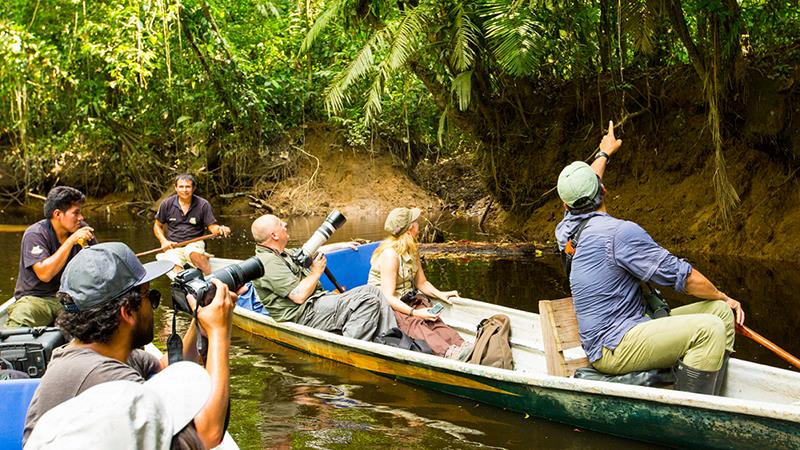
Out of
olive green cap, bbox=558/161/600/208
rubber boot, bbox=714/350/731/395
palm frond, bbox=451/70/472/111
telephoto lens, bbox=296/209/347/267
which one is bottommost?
rubber boot, bbox=714/350/731/395

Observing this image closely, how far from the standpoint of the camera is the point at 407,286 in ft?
21.4

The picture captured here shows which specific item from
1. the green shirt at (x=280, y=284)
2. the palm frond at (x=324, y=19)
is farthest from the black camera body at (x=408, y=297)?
the palm frond at (x=324, y=19)

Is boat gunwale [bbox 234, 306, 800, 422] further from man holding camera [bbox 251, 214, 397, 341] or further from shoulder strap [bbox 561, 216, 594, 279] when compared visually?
shoulder strap [bbox 561, 216, 594, 279]

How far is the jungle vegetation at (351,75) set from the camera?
33.5 ft

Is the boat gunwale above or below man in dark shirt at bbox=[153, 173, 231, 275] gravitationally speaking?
below

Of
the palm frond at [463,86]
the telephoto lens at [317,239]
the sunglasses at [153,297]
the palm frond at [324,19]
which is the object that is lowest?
the telephoto lens at [317,239]

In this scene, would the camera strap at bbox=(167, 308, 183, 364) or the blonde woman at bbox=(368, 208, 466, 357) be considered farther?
the blonde woman at bbox=(368, 208, 466, 357)

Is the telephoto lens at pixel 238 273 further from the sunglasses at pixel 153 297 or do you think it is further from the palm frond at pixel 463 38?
the palm frond at pixel 463 38

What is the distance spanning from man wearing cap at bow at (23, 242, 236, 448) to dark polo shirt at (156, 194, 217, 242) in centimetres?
655

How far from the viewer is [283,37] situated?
1802cm

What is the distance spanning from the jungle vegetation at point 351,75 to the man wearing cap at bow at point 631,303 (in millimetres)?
4620

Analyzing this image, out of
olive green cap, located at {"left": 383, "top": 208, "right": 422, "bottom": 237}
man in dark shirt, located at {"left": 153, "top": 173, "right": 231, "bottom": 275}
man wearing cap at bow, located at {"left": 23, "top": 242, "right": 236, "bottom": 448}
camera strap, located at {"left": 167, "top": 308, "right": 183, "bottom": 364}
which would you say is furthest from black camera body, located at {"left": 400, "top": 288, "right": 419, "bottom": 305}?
man wearing cap at bow, located at {"left": 23, "top": 242, "right": 236, "bottom": 448}

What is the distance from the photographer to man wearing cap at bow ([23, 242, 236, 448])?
232 cm

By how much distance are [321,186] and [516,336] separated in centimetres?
1383
